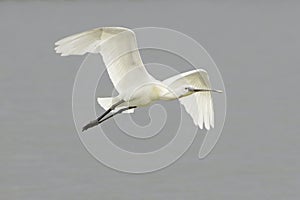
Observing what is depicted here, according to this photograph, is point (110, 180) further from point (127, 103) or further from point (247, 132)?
point (127, 103)

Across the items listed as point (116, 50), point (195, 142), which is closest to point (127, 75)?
point (116, 50)

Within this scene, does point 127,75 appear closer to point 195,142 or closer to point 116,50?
point 116,50

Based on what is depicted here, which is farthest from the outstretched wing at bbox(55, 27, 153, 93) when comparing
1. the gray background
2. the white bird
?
the gray background

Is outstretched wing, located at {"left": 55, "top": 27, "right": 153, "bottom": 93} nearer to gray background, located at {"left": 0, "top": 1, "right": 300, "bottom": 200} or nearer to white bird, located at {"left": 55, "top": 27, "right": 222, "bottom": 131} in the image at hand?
white bird, located at {"left": 55, "top": 27, "right": 222, "bottom": 131}

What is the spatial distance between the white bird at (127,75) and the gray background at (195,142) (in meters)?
3.91

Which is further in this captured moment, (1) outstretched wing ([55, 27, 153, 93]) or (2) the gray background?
(2) the gray background

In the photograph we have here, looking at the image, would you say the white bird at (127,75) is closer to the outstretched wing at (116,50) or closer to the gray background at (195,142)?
the outstretched wing at (116,50)

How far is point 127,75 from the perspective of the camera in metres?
6.75

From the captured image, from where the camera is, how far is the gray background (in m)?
11.0

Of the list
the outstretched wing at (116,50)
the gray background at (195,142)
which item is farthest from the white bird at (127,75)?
the gray background at (195,142)

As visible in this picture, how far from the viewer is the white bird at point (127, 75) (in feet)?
21.3

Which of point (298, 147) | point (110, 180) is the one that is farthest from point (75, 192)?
point (298, 147)

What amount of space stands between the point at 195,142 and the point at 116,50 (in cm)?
568

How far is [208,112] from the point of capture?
7.14 m
